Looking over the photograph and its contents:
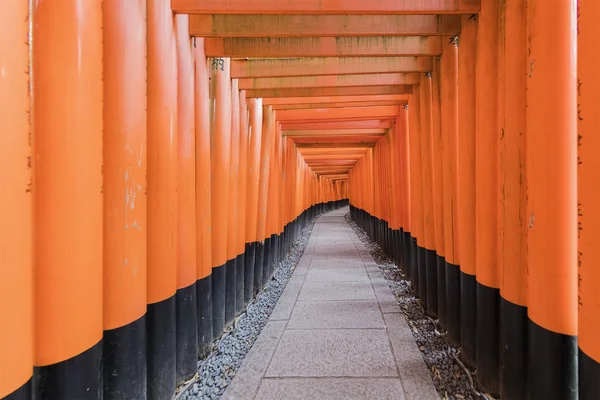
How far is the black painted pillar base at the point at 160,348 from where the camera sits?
9.10ft

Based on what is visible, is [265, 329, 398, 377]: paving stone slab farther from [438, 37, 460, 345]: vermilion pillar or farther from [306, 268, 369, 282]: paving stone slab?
[306, 268, 369, 282]: paving stone slab

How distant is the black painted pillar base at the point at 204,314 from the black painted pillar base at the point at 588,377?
10.0 feet

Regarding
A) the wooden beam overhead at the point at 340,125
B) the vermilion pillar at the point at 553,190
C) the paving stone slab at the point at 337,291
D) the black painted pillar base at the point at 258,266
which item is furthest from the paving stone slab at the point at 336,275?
the vermilion pillar at the point at 553,190

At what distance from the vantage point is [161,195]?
9.04 ft

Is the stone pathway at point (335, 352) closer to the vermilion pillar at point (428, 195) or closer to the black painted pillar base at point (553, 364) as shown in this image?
the vermilion pillar at point (428, 195)

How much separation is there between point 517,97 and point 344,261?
289 inches

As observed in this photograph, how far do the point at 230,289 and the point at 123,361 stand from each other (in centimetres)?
255

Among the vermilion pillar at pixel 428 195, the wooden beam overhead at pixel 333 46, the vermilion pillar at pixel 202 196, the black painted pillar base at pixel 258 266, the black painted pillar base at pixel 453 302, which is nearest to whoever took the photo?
the vermilion pillar at pixel 202 196

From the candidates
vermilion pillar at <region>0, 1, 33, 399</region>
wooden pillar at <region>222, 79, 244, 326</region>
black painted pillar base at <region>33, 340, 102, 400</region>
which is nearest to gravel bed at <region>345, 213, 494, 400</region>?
wooden pillar at <region>222, 79, 244, 326</region>

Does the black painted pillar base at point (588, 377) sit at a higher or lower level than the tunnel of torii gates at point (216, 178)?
lower

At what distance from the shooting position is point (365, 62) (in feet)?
15.8

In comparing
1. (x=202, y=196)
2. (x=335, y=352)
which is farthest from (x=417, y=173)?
(x=202, y=196)

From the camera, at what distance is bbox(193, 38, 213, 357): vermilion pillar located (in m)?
3.71

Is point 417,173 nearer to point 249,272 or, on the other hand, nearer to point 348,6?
point 249,272
